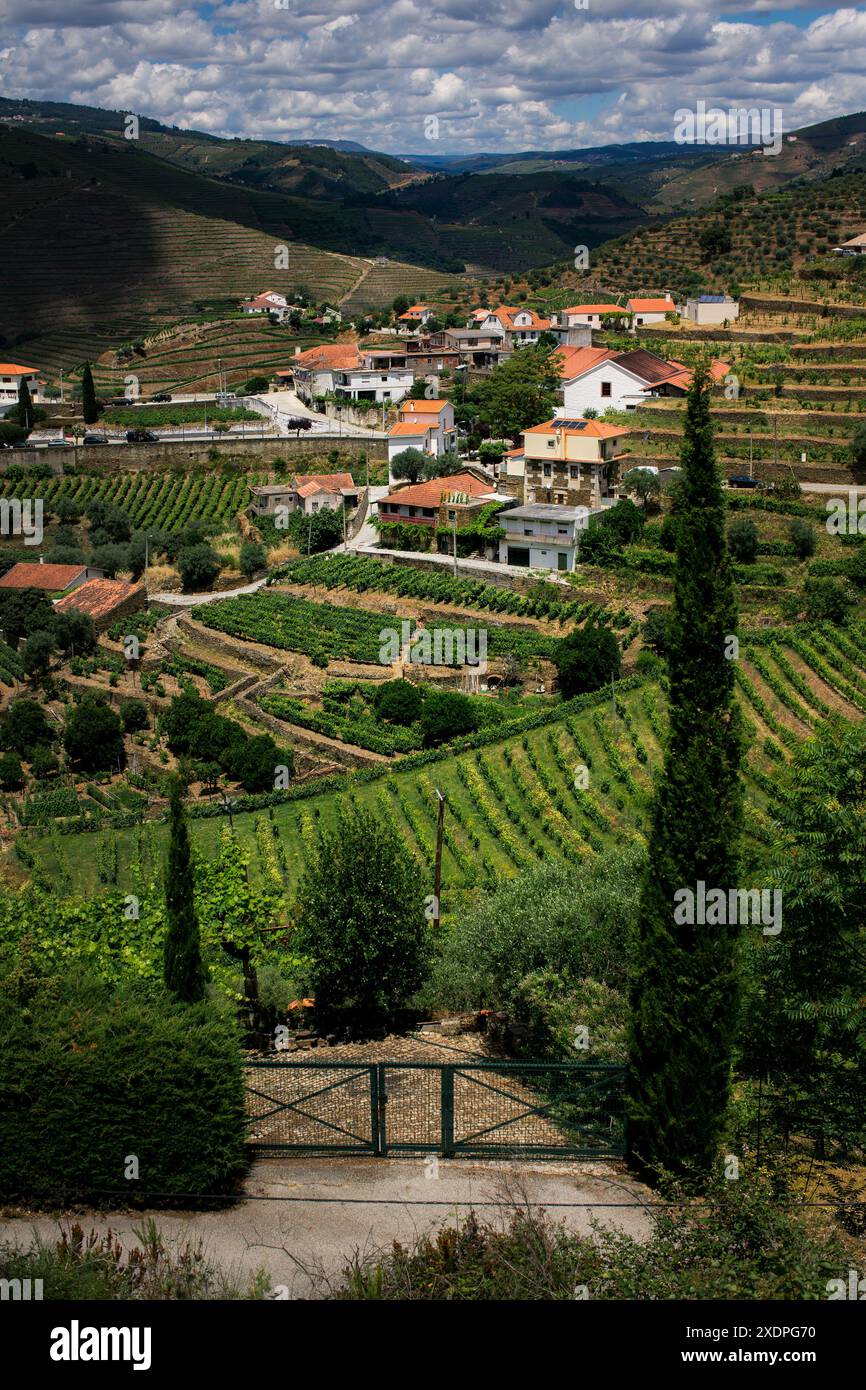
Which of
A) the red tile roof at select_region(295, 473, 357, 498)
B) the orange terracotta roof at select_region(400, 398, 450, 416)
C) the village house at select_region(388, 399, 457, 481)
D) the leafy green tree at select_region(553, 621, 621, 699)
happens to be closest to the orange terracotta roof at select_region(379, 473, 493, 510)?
the village house at select_region(388, 399, 457, 481)

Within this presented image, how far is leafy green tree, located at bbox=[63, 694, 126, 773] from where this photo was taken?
132 feet

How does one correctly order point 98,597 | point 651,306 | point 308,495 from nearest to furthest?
point 98,597
point 308,495
point 651,306

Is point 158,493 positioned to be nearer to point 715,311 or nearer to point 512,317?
point 512,317

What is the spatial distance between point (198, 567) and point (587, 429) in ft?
56.9

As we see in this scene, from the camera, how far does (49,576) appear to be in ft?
181

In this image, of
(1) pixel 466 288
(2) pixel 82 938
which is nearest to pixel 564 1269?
(2) pixel 82 938

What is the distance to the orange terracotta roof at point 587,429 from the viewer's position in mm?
48188

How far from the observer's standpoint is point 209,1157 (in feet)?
38.4

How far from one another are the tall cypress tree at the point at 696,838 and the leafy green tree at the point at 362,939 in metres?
7.10

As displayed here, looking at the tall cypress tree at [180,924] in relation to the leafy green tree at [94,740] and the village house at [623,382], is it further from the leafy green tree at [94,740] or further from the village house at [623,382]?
the village house at [623,382]

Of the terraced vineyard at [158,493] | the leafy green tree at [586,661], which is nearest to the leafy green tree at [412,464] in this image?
the terraced vineyard at [158,493]

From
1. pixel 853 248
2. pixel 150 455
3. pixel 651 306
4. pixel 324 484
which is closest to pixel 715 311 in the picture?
pixel 651 306

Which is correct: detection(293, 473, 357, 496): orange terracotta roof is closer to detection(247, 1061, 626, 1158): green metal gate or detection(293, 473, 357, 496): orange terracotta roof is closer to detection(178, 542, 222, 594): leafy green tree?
detection(178, 542, 222, 594): leafy green tree

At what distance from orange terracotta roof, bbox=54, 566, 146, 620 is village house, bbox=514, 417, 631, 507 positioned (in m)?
16.3
